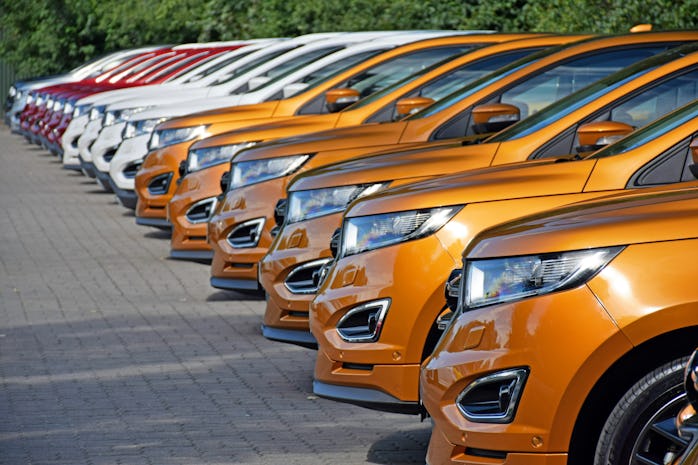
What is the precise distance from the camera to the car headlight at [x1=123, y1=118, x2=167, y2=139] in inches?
619

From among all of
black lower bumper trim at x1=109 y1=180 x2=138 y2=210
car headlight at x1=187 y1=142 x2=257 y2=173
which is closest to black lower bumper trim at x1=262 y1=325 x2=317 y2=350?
car headlight at x1=187 y1=142 x2=257 y2=173

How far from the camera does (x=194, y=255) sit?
38.3ft

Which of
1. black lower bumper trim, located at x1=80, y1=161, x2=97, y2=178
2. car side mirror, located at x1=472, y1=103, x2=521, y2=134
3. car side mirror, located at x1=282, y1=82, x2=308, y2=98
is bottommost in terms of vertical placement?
black lower bumper trim, located at x1=80, y1=161, x2=97, y2=178

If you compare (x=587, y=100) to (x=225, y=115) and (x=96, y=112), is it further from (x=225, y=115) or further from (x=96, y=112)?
(x=96, y=112)

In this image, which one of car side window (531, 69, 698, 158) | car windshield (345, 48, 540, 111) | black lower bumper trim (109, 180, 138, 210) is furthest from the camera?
black lower bumper trim (109, 180, 138, 210)

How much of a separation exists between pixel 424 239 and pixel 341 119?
4.86 metres

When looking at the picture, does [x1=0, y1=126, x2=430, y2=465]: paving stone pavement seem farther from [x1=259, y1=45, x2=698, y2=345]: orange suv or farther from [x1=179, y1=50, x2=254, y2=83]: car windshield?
[x1=179, y1=50, x2=254, y2=83]: car windshield

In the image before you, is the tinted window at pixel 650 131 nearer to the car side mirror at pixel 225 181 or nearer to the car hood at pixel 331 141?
the car hood at pixel 331 141

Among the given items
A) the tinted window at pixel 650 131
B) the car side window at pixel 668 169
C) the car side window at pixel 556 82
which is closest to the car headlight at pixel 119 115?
the car side window at pixel 556 82

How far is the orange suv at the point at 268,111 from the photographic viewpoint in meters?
11.7

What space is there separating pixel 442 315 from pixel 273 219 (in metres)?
4.00

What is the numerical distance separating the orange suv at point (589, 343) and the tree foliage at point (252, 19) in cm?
1053

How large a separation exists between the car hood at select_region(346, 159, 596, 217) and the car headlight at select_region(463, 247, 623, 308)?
1167mm

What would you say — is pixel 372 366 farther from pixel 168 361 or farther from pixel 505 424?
pixel 168 361
